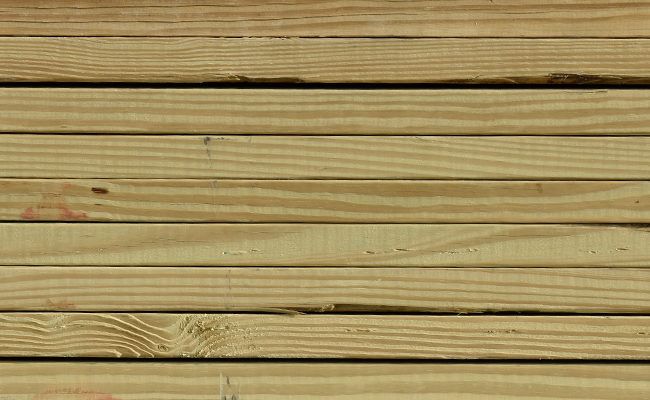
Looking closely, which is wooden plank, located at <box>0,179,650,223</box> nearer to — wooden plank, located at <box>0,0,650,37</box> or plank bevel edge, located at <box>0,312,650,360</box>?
plank bevel edge, located at <box>0,312,650,360</box>

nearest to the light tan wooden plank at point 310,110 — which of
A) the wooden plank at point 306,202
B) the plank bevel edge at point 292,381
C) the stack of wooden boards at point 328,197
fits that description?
the stack of wooden boards at point 328,197

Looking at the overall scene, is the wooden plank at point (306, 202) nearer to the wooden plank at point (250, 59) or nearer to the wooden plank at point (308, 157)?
the wooden plank at point (308, 157)

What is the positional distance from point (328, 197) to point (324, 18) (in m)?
0.39

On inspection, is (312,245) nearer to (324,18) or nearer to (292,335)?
(292,335)

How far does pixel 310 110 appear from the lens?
125 centimetres

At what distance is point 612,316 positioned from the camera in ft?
4.08

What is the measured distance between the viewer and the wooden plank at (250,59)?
1.25 meters

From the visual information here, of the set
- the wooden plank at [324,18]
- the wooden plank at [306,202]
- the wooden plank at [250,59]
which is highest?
the wooden plank at [324,18]

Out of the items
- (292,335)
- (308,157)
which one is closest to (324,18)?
(308,157)

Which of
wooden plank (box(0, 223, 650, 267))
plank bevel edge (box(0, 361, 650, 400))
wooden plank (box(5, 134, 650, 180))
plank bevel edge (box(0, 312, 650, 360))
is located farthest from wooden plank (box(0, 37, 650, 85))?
plank bevel edge (box(0, 361, 650, 400))

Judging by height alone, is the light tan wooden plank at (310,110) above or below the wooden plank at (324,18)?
below

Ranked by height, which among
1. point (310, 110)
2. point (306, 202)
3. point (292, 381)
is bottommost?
point (292, 381)

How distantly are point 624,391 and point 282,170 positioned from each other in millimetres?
877

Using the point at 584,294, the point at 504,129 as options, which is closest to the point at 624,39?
the point at 504,129
